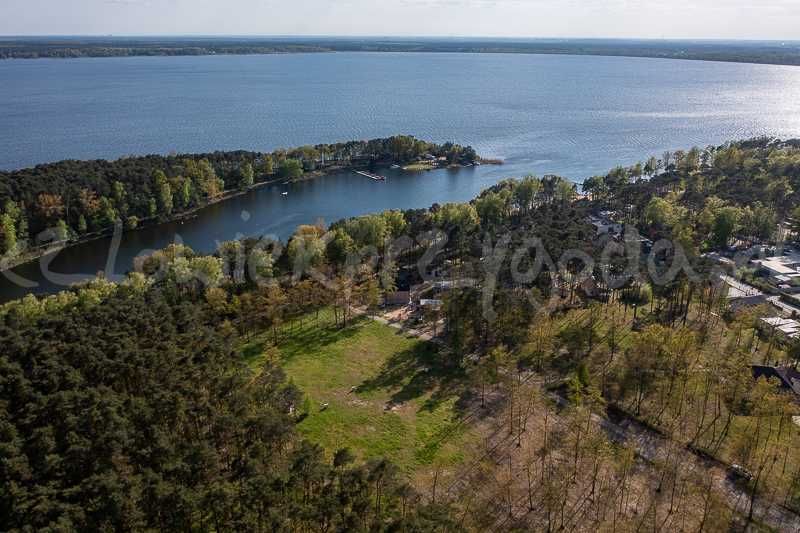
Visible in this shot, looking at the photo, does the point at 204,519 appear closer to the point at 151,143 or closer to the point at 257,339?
the point at 257,339

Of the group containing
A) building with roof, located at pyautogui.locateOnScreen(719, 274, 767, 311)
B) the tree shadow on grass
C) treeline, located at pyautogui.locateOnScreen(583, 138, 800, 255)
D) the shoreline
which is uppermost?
treeline, located at pyautogui.locateOnScreen(583, 138, 800, 255)

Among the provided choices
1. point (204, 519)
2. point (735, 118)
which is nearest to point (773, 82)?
point (735, 118)

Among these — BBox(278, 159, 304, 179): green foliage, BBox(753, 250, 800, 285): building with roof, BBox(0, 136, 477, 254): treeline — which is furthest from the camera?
BBox(278, 159, 304, 179): green foliage

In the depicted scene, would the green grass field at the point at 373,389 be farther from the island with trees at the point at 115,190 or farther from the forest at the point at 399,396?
the island with trees at the point at 115,190

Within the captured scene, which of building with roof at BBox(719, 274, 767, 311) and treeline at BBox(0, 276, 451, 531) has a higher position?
treeline at BBox(0, 276, 451, 531)

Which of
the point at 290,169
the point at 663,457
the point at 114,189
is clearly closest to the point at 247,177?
the point at 290,169

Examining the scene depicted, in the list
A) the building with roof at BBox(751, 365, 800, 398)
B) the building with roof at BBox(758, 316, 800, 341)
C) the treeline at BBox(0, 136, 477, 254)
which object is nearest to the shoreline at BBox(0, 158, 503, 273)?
the treeline at BBox(0, 136, 477, 254)

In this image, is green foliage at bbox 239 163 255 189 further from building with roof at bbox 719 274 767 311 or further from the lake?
building with roof at bbox 719 274 767 311

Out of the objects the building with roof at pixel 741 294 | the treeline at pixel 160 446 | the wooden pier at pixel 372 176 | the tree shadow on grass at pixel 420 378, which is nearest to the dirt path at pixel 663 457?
the tree shadow on grass at pixel 420 378

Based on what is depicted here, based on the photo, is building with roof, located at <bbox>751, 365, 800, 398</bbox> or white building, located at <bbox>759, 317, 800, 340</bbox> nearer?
building with roof, located at <bbox>751, 365, 800, 398</bbox>
